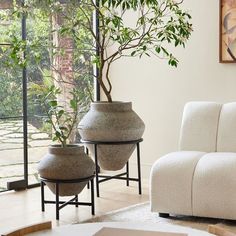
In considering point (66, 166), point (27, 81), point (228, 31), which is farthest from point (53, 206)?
point (228, 31)

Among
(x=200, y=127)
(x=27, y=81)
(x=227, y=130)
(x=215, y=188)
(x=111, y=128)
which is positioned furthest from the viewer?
(x=27, y=81)

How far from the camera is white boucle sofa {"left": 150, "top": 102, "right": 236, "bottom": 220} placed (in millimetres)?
3887

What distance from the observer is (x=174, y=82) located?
17.6ft

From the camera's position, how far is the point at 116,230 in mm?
2141

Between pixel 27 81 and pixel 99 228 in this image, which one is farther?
pixel 27 81

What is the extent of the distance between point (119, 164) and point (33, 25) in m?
1.55

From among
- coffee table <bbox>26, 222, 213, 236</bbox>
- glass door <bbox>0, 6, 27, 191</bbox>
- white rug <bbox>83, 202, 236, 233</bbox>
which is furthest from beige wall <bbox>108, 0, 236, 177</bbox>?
coffee table <bbox>26, 222, 213, 236</bbox>

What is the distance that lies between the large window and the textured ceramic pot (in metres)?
0.96

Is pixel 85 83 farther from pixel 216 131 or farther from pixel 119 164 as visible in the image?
pixel 216 131

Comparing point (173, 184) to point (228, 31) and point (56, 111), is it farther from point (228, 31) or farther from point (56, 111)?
point (228, 31)

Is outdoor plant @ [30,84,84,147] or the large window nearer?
outdoor plant @ [30,84,84,147]

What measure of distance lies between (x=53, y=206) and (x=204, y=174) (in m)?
1.31

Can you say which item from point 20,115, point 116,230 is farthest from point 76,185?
point 116,230

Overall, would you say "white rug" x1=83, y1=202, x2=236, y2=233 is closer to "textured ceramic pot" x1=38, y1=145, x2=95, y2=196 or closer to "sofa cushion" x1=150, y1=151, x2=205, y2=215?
"sofa cushion" x1=150, y1=151, x2=205, y2=215
